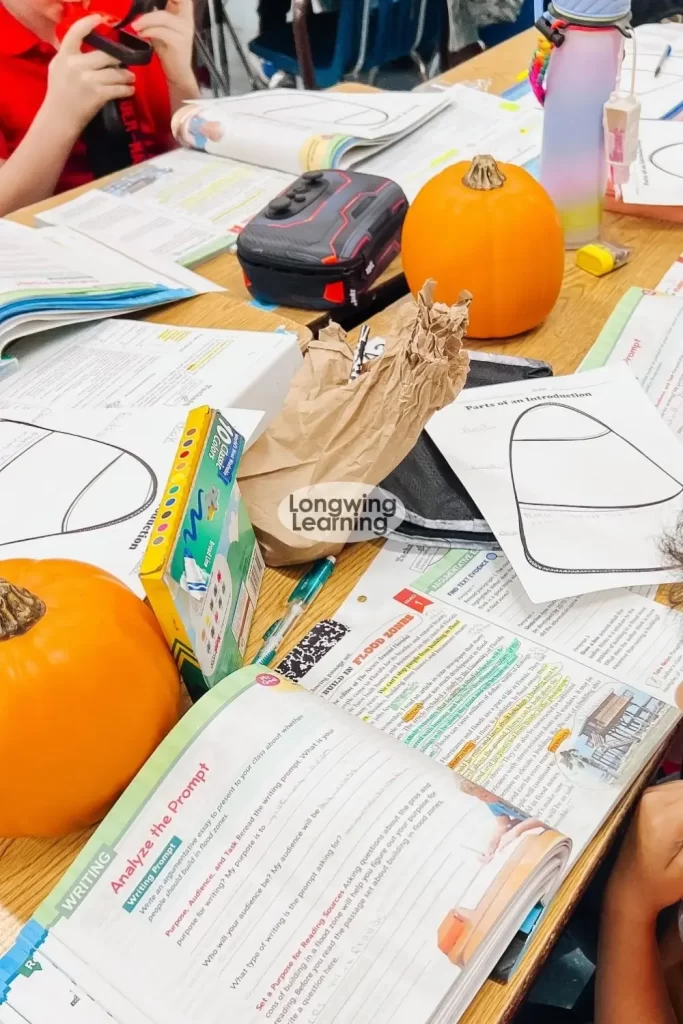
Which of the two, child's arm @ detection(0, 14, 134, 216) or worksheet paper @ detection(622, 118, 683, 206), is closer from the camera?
worksheet paper @ detection(622, 118, 683, 206)

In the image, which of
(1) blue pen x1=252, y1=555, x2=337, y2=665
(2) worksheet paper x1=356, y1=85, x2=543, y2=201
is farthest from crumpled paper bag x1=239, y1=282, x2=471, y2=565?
(2) worksheet paper x1=356, y1=85, x2=543, y2=201

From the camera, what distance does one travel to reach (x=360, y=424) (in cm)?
61

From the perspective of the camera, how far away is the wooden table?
1.38 feet

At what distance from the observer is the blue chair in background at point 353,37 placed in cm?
238

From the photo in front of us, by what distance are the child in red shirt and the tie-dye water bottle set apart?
621 millimetres

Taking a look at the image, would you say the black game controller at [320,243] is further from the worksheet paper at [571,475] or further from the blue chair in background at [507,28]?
the blue chair in background at [507,28]

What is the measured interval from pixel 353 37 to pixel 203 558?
2362 millimetres

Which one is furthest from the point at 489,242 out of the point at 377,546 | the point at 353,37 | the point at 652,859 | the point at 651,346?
the point at 353,37

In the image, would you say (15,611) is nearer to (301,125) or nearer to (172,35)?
(301,125)

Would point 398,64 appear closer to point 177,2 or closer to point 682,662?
point 177,2

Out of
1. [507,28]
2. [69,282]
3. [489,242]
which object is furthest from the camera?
[507,28]

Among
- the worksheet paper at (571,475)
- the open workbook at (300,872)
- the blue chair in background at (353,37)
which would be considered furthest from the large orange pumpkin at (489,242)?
the blue chair in background at (353,37)

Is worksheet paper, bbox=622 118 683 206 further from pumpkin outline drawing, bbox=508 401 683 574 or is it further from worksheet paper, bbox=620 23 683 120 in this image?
pumpkin outline drawing, bbox=508 401 683 574

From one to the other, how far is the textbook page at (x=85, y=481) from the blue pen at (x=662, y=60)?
1.04m
